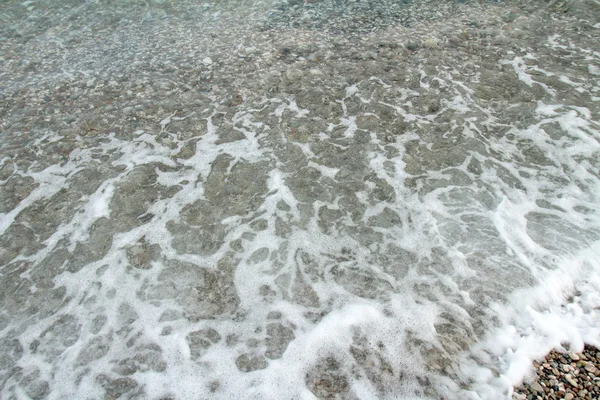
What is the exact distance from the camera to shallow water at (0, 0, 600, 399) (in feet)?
10.1

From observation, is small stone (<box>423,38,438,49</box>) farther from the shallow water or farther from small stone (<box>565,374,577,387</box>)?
small stone (<box>565,374,577,387</box>)

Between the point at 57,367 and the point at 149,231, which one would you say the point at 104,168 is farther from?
the point at 57,367

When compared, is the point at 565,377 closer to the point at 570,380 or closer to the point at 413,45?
the point at 570,380

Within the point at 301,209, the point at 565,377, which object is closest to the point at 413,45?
the point at 301,209

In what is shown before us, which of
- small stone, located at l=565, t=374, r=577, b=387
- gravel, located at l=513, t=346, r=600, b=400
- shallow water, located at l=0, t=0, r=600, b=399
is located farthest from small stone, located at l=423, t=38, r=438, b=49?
small stone, located at l=565, t=374, r=577, b=387

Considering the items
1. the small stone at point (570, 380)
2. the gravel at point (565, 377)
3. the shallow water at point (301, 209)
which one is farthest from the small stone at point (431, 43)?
the small stone at point (570, 380)

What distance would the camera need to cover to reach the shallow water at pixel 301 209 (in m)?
3.07

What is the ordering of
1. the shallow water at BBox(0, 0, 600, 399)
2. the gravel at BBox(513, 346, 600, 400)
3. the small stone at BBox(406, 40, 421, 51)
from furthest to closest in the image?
1. the small stone at BBox(406, 40, 421, 51)
2. the shallow water at BBox(0, 0, 600, 399)
3. the gravel at BBox(513, 346, 600, 400)

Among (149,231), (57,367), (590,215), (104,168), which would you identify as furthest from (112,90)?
(590,215)

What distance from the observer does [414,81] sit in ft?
19.8

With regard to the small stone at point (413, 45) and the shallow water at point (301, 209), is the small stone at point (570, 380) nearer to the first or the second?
the shallow water at point (301, 209)

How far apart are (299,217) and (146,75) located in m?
3.89

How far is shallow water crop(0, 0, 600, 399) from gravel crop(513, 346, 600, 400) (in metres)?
0.10

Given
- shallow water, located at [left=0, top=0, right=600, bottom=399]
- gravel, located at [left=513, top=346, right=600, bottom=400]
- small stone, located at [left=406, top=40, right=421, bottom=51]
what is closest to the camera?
gravel, located at [left=513, top=346, right=600, bottom=400]
